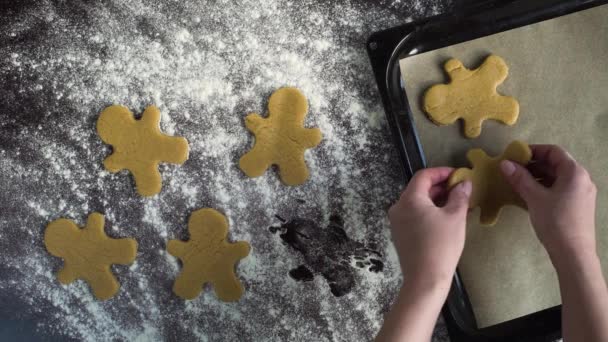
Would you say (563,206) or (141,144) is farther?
(141,144)

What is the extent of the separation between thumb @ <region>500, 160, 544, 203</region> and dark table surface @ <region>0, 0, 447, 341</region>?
20 centimetres

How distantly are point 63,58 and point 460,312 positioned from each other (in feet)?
2.87

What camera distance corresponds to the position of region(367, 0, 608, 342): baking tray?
899 mm

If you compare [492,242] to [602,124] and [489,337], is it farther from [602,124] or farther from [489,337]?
[602,124]

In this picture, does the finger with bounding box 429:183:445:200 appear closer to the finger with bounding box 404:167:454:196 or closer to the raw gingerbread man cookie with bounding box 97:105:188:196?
the finger with bounding box 404:167:454:196

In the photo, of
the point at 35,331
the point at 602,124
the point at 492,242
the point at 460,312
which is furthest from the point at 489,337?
the point at 35,331

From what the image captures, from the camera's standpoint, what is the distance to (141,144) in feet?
3.16

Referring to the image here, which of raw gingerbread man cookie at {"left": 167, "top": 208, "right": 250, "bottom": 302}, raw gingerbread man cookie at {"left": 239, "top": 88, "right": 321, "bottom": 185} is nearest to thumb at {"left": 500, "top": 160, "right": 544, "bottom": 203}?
raw gingerbread man cookie at {"left": 239, "top": 88, "right": 321, "bottom": 185}

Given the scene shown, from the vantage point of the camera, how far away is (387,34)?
0.92 m

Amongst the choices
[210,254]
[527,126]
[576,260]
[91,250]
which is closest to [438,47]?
[527,126]

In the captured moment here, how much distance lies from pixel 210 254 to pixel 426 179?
418mm

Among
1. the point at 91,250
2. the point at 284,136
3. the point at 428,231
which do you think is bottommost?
the point at 428,231

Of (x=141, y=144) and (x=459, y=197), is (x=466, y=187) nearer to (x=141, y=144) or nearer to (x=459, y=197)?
(x=459, y=197)

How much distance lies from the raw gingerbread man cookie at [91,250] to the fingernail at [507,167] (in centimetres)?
68
